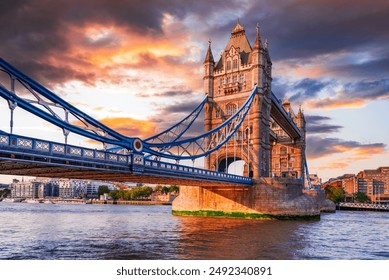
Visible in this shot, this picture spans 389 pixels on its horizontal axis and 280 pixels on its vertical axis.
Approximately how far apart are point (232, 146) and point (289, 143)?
3365cm

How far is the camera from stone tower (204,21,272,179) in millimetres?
53219

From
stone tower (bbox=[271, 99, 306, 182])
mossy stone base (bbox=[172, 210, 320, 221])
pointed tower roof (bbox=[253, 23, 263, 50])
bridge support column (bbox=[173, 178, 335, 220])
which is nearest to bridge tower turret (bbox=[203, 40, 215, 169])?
bridge support column (bbox=[173, 178, 335, 220])

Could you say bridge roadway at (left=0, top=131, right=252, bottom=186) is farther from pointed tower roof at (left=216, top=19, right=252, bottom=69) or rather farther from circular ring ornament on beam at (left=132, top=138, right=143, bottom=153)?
pointed tower roof at (left=216, top=19, right=252, bottom=69)

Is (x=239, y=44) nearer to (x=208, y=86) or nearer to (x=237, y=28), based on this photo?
(x=237, y=28)

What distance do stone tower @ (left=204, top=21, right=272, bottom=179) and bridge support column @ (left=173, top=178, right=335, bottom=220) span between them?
3.36m

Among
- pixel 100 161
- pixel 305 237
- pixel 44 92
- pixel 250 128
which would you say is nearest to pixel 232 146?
pixel 250 128

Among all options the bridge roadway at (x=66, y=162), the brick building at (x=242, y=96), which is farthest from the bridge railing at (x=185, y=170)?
the brick building at (x=242, y=96)

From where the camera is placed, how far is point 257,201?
4838 cm

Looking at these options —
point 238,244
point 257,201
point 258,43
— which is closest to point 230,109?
point 258,43

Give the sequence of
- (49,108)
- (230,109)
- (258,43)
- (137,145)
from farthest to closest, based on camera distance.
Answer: (230,109)
(258,43)
(137,145)
(49,108)

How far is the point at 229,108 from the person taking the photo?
55.8 m

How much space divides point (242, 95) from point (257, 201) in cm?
1365
